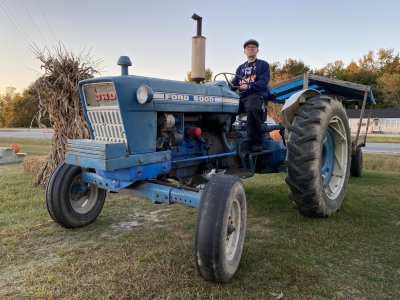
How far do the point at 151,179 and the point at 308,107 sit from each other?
2066 millimetres

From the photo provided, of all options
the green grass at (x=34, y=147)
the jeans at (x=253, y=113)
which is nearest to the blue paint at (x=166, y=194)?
the jeans at (x=253, y=113)

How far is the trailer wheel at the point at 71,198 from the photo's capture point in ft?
12.5

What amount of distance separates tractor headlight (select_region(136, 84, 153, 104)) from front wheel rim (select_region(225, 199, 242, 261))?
1202mm

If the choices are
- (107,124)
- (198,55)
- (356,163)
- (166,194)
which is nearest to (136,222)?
(166,194)

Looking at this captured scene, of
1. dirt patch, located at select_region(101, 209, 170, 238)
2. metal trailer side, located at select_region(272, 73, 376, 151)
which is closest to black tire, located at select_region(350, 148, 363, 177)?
metal trailer side, located at select_region(272, 73, 376, 151)

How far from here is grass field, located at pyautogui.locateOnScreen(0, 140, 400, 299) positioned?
264cm

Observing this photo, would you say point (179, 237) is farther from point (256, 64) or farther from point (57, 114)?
point (57, 114)

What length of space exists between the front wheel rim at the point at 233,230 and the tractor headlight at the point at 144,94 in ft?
3.94

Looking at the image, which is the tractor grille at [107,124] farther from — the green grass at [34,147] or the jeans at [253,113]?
the green grass at [34,147]

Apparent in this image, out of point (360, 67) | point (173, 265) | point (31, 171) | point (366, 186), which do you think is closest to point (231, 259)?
point (173, 265)

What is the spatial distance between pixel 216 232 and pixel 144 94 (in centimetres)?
139

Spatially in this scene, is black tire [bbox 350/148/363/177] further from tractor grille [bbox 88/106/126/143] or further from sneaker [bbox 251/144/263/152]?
tractor grille [bbox 88/106/126/143]

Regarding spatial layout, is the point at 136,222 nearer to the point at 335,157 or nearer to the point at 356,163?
the point at 335,157

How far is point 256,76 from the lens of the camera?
15.7 ft
